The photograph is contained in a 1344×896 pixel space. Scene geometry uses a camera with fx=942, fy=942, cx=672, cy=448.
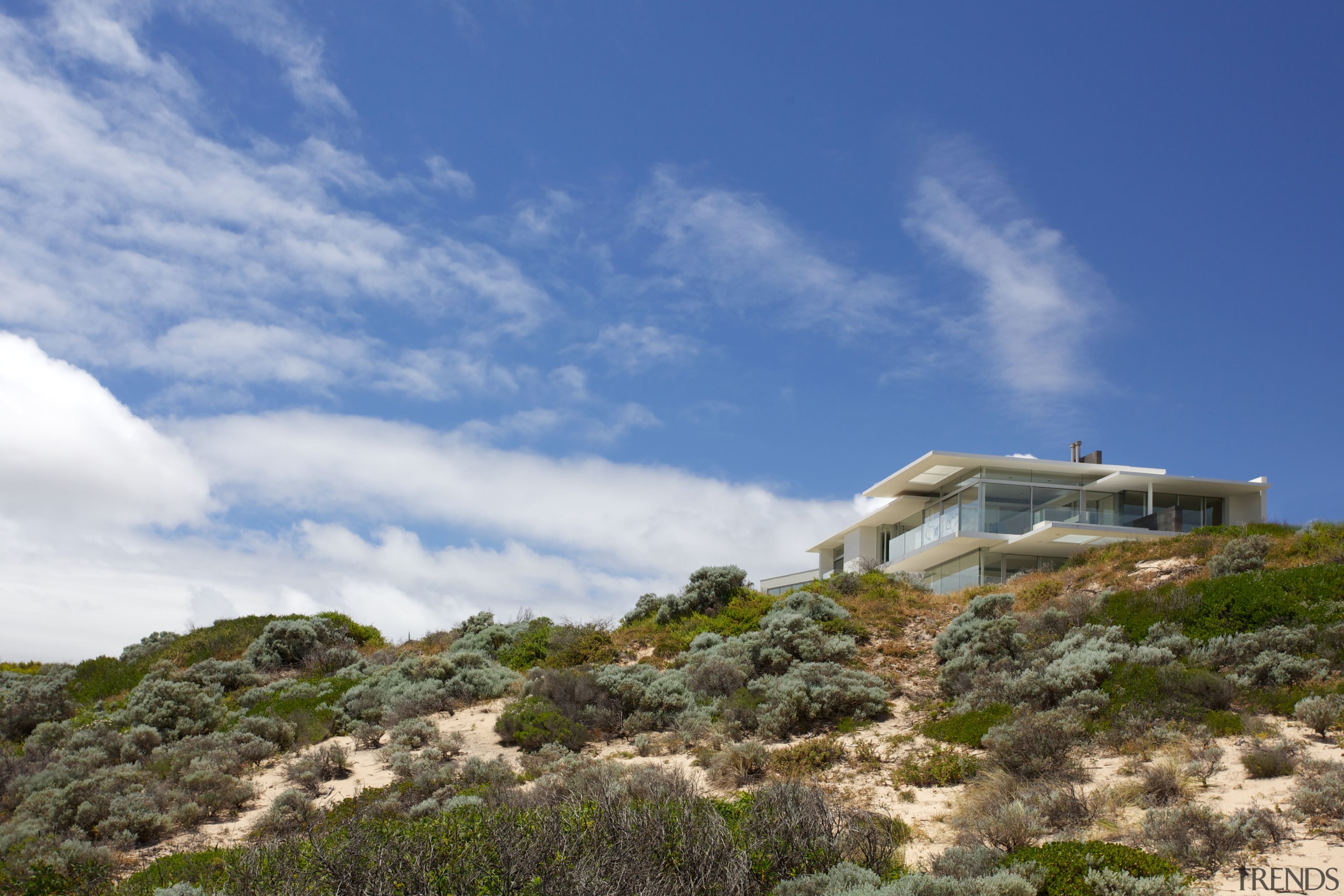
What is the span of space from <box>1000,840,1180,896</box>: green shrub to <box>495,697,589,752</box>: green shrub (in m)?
7.51

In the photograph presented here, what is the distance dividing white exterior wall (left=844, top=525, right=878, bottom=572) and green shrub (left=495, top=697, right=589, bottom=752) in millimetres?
25637

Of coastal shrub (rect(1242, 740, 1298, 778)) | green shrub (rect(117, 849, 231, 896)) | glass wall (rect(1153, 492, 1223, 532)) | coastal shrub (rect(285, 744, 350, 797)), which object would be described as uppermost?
glass wall (rect(1153, 492, 1223, 532))

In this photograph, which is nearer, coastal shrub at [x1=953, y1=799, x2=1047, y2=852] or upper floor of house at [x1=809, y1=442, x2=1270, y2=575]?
coastal shrub at [x1=953, y1=799, x2=1047, y2=852]

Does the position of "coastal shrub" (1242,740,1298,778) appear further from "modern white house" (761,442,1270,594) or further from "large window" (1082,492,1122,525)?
"large window" (1082,492,1122,525)

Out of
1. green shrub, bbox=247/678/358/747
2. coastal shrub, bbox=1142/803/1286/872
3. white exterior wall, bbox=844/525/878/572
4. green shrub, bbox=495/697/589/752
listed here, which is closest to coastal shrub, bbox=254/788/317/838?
green shrub, bbox=495/697/589/752

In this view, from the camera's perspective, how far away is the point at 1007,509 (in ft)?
101

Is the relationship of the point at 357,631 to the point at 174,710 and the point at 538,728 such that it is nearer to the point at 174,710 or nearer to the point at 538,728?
the point at 174,710

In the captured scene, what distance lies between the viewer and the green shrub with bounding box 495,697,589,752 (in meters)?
13.7

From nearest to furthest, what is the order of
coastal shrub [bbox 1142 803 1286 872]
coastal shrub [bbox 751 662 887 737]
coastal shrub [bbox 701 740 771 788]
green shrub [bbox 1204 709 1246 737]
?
coastal shrub [bbox 1142 803 1286 872] < green shrub [bbox 1204 709 1246 737] < coastal shrub [bbox 701 740 771 788] < coastal shrub [bbox 751 662 887 737]

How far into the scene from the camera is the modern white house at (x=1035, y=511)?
3014 cm

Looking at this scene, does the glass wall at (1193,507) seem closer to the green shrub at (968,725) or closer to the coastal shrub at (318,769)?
the green shrub at (968,725)

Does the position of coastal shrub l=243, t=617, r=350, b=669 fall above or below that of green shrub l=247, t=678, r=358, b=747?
above

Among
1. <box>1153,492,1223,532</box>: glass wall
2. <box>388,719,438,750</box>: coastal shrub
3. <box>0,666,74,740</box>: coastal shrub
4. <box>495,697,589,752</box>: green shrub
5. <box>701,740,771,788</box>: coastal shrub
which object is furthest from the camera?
<box>1153,492,1223,532</box>: glass wall

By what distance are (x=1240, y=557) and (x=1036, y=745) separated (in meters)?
9.71
